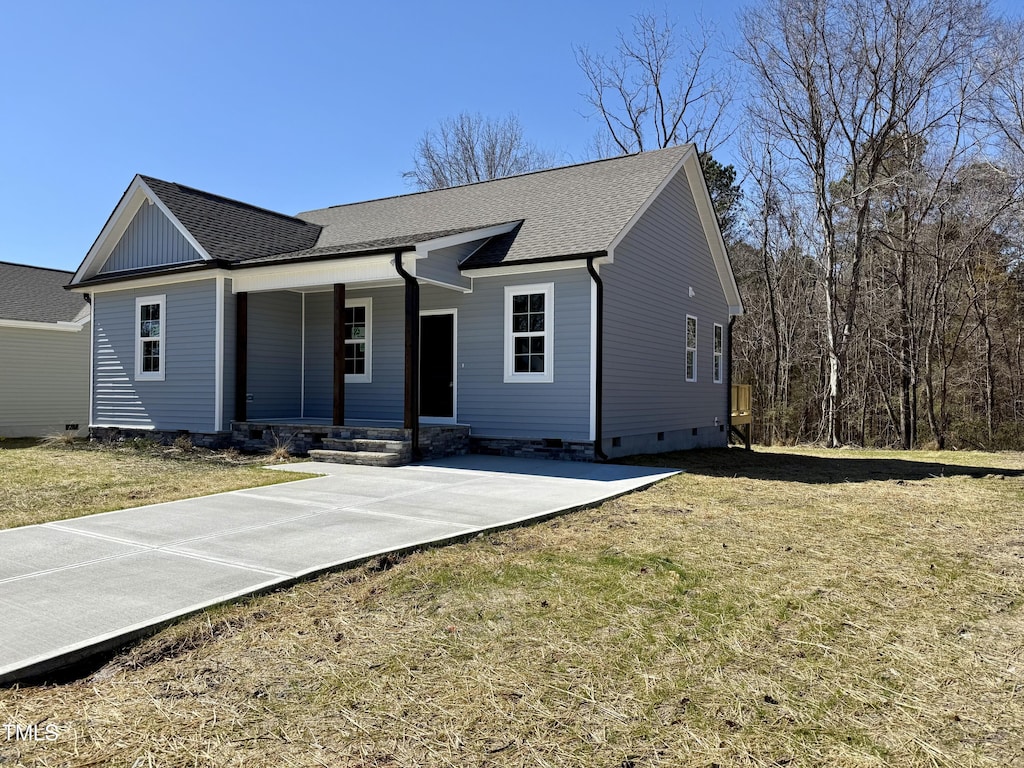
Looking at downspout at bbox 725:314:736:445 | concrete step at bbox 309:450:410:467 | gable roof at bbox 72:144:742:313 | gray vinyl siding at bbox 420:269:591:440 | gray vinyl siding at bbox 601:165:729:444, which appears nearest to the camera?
concrete step at bbox 309:450:410:467

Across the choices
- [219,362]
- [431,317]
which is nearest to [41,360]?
[219,362]

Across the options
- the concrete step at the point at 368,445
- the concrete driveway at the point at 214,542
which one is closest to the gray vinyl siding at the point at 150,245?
the concrete step at the point at 368,445

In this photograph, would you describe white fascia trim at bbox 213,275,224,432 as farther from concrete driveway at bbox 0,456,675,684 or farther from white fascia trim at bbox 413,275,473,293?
concrete driveway at bbox 0,456,675,684

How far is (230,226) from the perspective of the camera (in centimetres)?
1400

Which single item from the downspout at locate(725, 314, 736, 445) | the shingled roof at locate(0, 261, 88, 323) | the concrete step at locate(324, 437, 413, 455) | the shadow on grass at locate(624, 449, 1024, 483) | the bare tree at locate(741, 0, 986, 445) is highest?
the bare tree at locate(741, 0, 986, 445)

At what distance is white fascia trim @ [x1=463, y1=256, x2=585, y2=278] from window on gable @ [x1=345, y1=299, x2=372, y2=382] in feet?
9.22

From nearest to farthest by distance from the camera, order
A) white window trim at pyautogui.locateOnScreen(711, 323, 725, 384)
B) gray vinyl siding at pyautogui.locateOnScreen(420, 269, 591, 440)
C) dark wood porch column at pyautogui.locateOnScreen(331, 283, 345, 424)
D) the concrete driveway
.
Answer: the concrete driveway < gray vinyl siding at pyautogui.locateOnScreen(420, 269, 591, 440) < dark wood porch column at pyautogui.locateOnScreen(331, 283, 345, 424) < white window trim at pyautogui.locateOnScreen(711, 323, 725, 384)

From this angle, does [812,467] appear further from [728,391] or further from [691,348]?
[728,391]

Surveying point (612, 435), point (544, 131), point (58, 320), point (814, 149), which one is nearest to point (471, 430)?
point (612, 435)

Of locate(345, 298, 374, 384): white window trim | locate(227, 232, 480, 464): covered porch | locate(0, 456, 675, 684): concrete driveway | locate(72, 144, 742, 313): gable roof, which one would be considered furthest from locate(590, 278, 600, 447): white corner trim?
locate(345, 298, 374, 384): white window trim

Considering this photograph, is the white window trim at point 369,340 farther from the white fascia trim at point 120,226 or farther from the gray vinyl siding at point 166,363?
the white fascia trim at point 120,226

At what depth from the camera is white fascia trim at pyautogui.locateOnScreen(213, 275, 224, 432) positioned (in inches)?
486

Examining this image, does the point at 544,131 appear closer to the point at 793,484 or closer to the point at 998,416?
the point at 998,416

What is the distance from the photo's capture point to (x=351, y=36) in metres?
16.4
